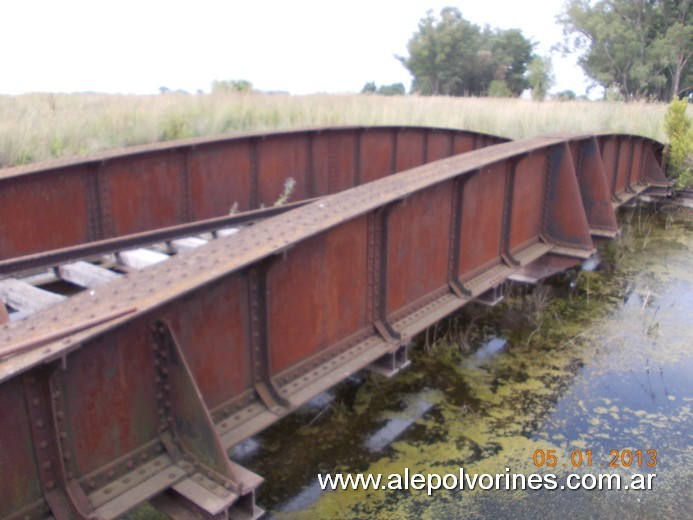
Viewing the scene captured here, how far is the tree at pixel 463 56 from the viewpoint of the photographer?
63500mm

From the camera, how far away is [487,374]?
545cm

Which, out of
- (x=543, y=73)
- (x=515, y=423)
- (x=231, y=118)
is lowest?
(x=515, y=423)

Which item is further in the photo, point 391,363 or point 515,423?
point 515,423

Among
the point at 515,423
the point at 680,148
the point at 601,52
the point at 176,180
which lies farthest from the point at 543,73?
the point at 515,423

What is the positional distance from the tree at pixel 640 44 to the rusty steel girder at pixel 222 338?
145 ft

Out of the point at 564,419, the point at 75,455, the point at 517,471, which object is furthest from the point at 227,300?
the point at 564,419

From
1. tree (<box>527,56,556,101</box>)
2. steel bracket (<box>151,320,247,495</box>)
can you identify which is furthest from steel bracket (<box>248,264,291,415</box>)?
tree (<box>527,56,556,101</box>)

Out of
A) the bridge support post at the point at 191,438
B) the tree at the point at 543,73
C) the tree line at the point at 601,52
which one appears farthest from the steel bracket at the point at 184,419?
the tree at the point at 543,73

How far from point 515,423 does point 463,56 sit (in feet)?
210

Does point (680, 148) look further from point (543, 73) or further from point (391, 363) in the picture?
point (543, 73)

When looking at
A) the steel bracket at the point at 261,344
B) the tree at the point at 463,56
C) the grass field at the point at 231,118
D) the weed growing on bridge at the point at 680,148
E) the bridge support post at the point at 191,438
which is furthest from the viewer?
the tree at the point at 463,56

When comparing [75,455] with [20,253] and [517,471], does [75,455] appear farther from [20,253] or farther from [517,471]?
[20,253]
